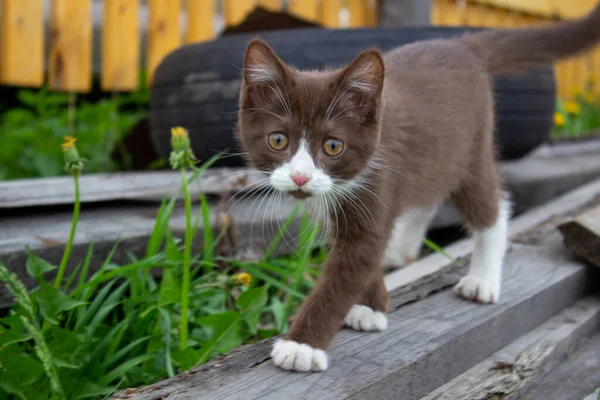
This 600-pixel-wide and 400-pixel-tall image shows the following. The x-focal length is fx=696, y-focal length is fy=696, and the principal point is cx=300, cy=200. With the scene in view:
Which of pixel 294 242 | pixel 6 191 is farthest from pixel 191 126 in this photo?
pixel 6 191

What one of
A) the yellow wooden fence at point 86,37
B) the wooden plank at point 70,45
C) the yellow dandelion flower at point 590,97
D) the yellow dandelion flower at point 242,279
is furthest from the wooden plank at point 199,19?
the yellow dandelion flower at point 590,97

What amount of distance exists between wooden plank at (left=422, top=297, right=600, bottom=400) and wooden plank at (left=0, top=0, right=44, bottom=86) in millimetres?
3254

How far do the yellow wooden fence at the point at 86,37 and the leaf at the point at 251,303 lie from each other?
2797mm

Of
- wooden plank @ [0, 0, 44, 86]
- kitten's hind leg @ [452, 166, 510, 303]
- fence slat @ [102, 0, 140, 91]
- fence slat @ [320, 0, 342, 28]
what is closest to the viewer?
kitten's hind leg @ [452, 166, 510, 303]

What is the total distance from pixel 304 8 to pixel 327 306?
3594 millimetres

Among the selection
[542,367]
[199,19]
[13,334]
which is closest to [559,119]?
[199,19]

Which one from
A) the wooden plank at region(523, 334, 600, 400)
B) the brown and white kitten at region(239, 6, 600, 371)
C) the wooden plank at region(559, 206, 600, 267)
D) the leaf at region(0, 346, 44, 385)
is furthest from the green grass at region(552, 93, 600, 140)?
the leaf at region(0, 346, 44, 385)

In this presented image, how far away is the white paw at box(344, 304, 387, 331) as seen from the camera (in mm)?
1884

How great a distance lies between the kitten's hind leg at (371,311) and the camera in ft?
6.19

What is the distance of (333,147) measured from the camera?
1.75 m

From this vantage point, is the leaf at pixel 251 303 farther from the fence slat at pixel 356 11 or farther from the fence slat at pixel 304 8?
the fence slat at pixel 356 11

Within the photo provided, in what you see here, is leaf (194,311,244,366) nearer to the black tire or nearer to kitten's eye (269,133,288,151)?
kitten's eye (269,133,288,151)

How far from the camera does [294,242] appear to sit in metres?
2.80

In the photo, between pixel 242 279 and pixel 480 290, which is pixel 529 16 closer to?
pixel 480 290
